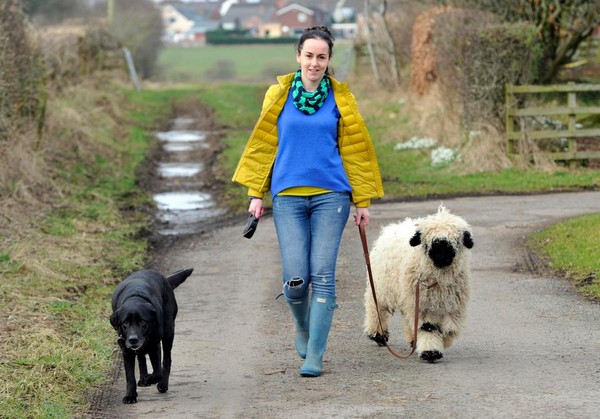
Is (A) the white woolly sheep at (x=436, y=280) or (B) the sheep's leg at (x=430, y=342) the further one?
(A) the white woolly sheep at (x=436, y=280)

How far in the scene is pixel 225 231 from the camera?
1569cm

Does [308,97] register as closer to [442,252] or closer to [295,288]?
[295,288]

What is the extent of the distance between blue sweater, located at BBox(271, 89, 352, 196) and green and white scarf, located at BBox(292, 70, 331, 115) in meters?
0.03

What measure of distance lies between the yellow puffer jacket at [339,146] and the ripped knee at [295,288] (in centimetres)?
64

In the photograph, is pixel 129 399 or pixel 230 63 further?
pixel 230 63

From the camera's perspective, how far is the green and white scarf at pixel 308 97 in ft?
25.7

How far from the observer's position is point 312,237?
26.2 ft

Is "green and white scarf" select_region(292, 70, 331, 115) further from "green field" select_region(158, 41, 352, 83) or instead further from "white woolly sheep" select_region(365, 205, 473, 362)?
"green field" select_region(158, 41, 352, 83)

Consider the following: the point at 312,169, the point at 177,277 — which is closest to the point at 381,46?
the point at 177,277

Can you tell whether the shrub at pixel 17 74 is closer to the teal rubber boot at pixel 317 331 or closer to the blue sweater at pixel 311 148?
the blue sweater at pixel 311 148

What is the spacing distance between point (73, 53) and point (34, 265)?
2164cm

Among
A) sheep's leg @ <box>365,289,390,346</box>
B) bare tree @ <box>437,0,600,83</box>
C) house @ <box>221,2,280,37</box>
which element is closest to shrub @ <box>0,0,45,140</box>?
bare tree @ <box>437,0,600,83</box>

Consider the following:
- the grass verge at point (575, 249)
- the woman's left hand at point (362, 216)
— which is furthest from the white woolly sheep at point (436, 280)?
the grass verge at point (575, 249)

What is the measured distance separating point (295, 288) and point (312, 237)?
0.37 meters
